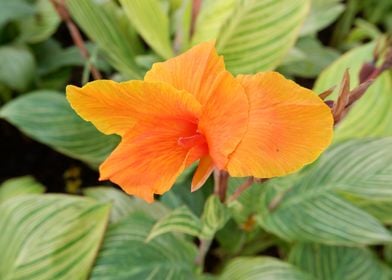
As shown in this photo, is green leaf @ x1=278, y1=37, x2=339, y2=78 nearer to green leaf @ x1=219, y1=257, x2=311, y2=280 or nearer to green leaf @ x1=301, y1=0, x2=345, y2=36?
green leaf @ x1=301, y1=0, x2=345, y2=36

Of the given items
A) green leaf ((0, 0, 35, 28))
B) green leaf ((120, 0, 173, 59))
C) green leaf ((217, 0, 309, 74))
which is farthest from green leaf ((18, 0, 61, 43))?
green leaf ((217, 0, 309, 74))

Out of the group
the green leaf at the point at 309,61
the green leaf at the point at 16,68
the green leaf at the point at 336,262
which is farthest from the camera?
the green leaf at the point at 309,61

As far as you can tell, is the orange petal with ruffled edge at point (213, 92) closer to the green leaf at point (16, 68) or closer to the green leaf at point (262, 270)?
the green leaf at point (262, 270)

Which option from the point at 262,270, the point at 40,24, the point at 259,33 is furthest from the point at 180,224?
the point at 40,24

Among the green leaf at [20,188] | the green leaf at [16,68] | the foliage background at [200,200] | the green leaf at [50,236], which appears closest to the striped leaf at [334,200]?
the foliage background at [200,200]

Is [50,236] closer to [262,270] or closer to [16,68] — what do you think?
[262,270]

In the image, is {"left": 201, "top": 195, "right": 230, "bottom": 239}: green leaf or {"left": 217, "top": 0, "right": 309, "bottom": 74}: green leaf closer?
{"left": 201, "top": 195, "right": 230, "bottom": 239}: green leaf

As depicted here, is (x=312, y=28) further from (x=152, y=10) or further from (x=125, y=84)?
(x=125, y=84)
